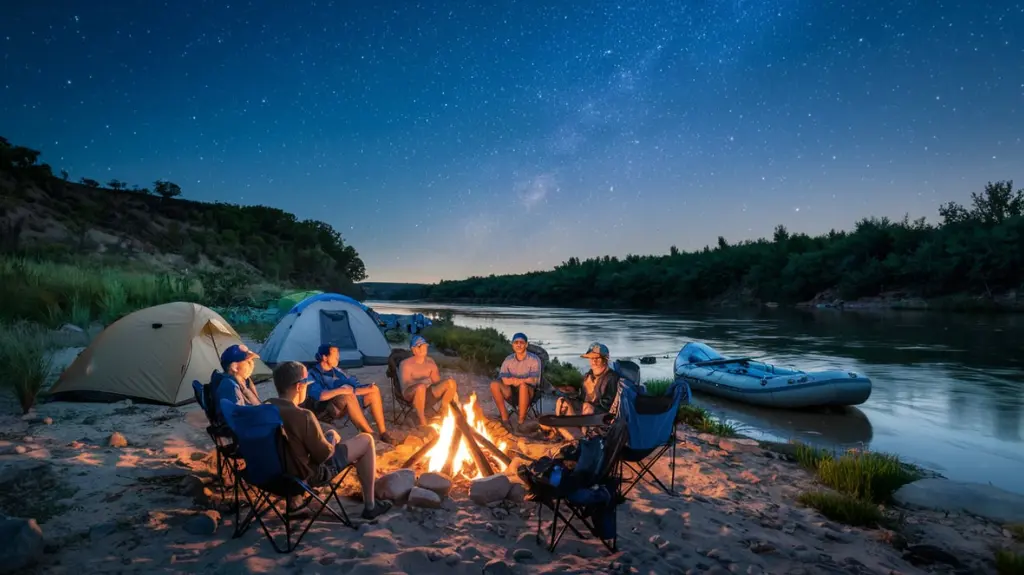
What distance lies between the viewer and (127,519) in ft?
12.3

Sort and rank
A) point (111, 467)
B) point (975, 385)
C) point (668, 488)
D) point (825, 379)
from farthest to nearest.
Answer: point (975, 385) → point (825, 379) → point (668, 488) → point (111, 467)

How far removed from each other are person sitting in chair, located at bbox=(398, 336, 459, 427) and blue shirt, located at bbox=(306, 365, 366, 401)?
2.19 ft

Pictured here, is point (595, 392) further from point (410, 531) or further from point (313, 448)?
point (313, 448)

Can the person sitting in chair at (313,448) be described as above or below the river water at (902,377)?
above

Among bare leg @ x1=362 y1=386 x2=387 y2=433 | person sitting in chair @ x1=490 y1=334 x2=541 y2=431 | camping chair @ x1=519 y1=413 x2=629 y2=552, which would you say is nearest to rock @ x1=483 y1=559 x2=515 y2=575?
camping chair @ x1=519 y1=413 x2=629 y2=552

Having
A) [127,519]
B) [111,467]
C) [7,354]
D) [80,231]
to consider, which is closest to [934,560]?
[127,519]

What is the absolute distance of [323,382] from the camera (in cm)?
635

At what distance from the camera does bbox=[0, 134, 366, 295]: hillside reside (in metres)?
32.5

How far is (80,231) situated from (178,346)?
36.2 m

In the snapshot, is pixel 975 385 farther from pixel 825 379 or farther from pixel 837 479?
pixel 837 479

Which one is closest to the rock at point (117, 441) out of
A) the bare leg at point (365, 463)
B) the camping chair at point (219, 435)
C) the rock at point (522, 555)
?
the camping chair at point (219, 435)

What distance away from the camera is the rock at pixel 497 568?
11.2 ft

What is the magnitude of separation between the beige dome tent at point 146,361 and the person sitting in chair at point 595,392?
4.83 m

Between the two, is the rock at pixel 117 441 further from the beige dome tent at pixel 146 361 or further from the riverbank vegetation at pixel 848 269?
the riverbank vegetation at pixel 848 269
